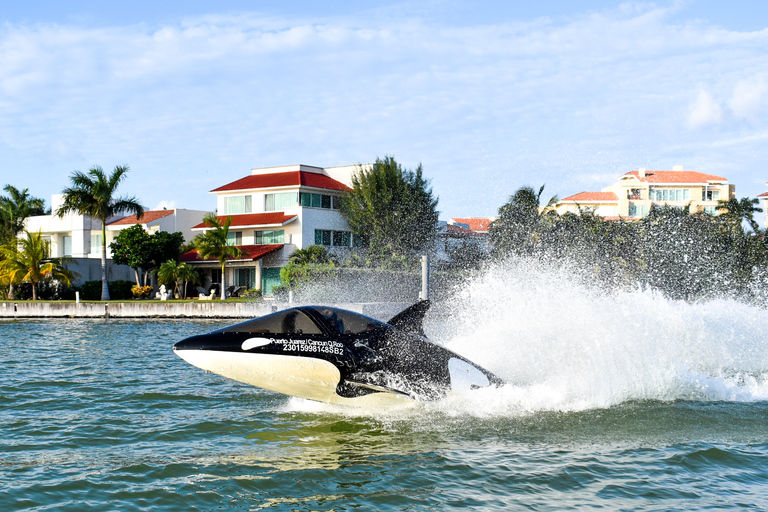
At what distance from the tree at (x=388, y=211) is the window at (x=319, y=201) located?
1.03 m

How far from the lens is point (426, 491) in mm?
8922

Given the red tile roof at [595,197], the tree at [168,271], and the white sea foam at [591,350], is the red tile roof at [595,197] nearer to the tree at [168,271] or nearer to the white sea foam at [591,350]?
the tree at [168,271]

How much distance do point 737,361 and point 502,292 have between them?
7305 mm

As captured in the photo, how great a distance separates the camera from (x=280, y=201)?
6325 centimetres

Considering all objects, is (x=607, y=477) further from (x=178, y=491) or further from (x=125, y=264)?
(x=125, y=264)

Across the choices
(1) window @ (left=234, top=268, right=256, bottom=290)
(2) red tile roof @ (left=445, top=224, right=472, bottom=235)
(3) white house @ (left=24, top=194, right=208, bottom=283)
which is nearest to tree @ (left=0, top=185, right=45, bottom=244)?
(3) white house @ (left=24, top=194, right=208, bottom=283)

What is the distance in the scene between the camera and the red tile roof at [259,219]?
60.2 meters

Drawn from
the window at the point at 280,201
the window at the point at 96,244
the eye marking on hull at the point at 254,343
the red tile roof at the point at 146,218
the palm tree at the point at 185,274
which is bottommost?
the eye marking on hull at the point at 254,343

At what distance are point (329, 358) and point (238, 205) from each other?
181 ft

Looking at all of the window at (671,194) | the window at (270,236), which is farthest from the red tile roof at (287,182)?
the window at (671,194)

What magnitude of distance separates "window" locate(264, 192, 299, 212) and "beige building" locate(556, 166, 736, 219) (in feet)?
153

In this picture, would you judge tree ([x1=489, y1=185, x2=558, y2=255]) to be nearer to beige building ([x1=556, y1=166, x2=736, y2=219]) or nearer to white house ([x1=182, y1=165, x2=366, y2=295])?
white house ([x1=182, y1=165, x2=366, y2=295])

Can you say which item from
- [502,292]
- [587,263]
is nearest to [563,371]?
[502,292]

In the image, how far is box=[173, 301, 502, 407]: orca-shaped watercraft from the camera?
12.4 m
